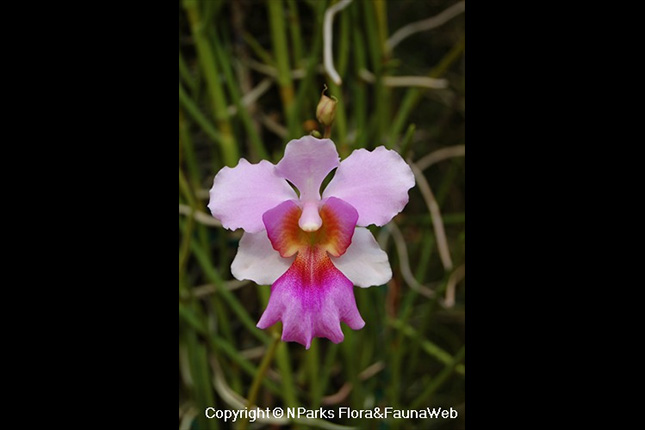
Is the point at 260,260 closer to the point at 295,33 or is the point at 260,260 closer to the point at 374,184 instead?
the point at 374,184

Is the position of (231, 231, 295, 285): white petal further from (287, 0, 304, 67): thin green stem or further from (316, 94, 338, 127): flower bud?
(287, 0, 304, 67): thin green stem

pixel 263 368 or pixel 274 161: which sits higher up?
pixel 274 161

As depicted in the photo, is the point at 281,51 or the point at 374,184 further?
the point at 281,51


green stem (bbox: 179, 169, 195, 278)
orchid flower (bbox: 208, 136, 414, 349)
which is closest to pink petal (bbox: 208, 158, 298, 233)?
orchid flower (bbox: 208, 136, 414, 349)

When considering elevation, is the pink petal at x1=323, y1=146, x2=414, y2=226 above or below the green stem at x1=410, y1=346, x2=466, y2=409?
above

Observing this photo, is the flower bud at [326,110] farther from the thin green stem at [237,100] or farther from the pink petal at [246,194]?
the thin green stem at [237,100]

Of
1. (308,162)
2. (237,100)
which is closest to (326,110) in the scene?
(308,162)

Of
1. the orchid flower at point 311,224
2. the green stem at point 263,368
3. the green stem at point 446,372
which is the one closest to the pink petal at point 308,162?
the orchid flower at point 311,224

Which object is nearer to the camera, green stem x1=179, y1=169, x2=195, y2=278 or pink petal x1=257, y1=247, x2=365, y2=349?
pink petal x1=257, y1=247, x2=365, y2=349
